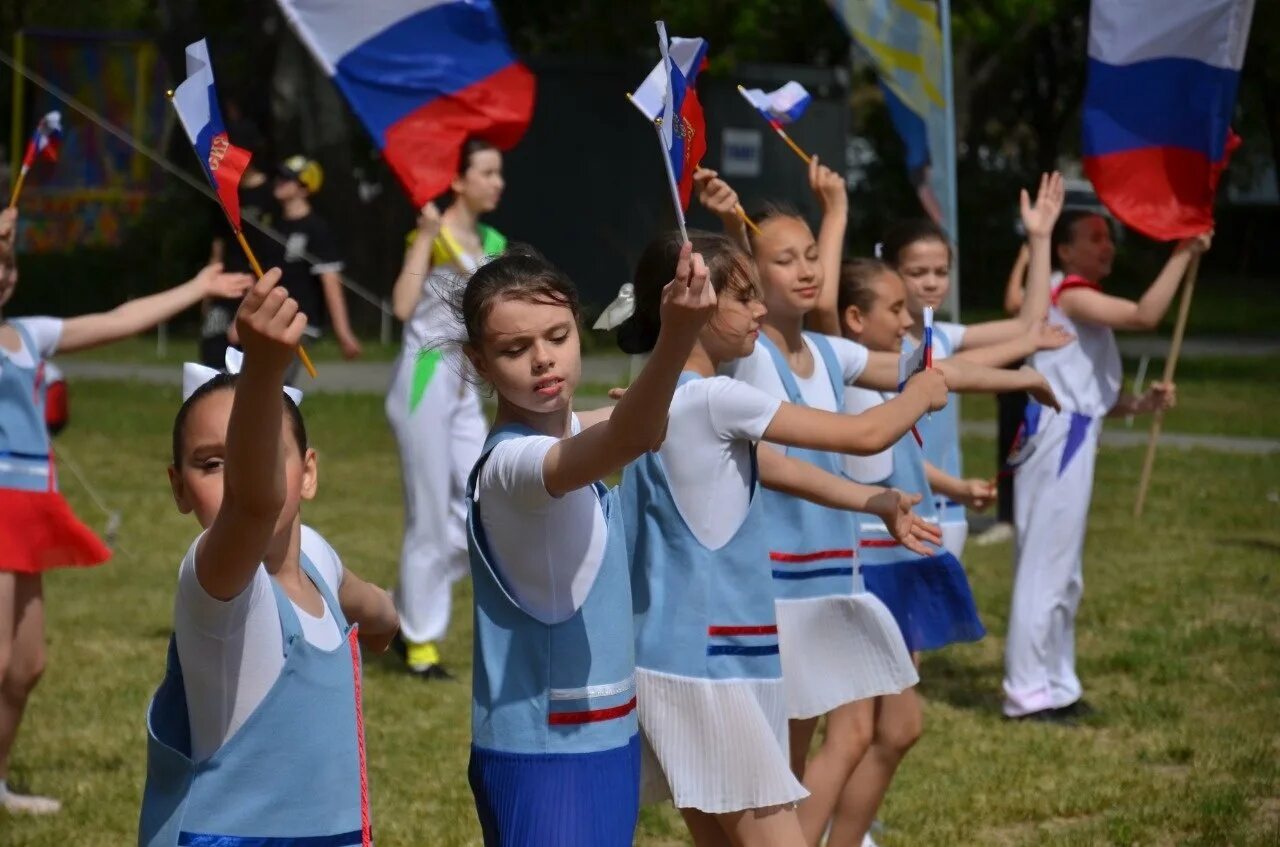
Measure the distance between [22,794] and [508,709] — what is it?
3.21m

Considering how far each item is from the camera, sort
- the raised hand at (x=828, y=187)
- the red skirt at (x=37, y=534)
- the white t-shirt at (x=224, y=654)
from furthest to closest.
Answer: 1. the red skirt at (x=37, y=534)
2. the raised hand at (x=828, y=187)
3. the white t-shirt at (x=224, y=654)

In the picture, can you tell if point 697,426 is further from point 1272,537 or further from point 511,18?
point 511,18

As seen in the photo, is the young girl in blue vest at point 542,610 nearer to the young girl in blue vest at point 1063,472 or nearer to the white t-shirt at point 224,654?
the white t-shirt at point 224,654

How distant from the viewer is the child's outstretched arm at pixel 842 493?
159 inches

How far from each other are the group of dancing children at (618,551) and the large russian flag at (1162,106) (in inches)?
48.6

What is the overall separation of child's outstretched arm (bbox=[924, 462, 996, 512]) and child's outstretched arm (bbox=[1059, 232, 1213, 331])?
5.55 ft

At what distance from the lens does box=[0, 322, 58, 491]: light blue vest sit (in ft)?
18.1

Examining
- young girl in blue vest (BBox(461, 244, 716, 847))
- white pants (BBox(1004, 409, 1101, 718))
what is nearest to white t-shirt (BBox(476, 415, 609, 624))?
young girl in blue vest (BBox(461, 244, 716, 847))

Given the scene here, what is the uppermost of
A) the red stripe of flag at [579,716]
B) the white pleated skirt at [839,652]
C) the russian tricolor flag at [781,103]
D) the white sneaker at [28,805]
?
the russian tricolor flag at [781,103]

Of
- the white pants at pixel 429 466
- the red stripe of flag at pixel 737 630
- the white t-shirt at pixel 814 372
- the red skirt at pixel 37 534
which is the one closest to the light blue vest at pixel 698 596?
the red stripe of flag at pixel 737 630

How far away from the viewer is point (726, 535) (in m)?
4.08

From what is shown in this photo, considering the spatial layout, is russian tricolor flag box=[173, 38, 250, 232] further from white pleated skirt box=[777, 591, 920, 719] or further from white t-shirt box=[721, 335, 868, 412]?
white pleated skirt box=[777, 591, 920, 719]

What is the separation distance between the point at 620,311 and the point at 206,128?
53.8 inches

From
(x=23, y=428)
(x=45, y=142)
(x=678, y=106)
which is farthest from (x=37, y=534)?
(x=678, y=106)
